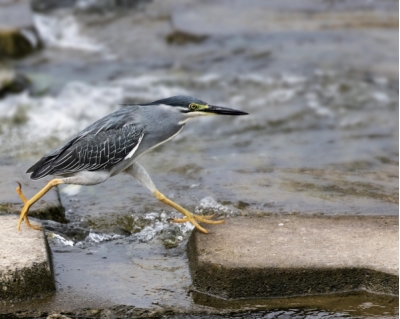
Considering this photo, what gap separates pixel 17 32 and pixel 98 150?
5794 millimetres

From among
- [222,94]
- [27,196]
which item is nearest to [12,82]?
[222,94]

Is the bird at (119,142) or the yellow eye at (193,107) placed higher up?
the yellow eye at (193,107)

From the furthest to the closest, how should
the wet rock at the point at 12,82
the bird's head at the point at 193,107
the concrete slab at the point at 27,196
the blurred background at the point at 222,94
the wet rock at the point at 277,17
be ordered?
the wet rock at the point at 277,17 → the wet rock at the point at 12,82 → the blurred background at the point at 222,94 → the concrete slab at the point at 27,196 → the bird's head at the point at 193,107

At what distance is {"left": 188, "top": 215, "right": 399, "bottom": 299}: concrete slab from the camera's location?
4.15 m

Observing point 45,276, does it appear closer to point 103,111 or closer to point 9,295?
point 9,295

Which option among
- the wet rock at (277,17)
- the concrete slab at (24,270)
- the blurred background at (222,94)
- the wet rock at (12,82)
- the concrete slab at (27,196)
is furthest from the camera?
the wet rock at (277,17)

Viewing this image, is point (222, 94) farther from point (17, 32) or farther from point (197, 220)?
point (197, 220)

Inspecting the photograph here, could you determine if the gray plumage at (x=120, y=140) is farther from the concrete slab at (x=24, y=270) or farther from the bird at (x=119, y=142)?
the concrete slab at (x=24, y=270)

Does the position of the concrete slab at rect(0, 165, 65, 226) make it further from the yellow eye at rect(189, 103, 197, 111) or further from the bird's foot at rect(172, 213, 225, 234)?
the yellow eye at rect(189, 103, 197, 111)

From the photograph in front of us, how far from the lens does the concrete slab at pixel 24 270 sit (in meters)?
3.96

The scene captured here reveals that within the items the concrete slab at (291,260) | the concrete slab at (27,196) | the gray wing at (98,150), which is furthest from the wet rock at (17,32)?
the concrete slab at (291,260)

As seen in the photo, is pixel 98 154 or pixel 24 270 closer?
pixel 24 270

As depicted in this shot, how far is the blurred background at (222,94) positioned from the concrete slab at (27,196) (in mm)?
151

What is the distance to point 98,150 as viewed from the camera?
4.63 meters
